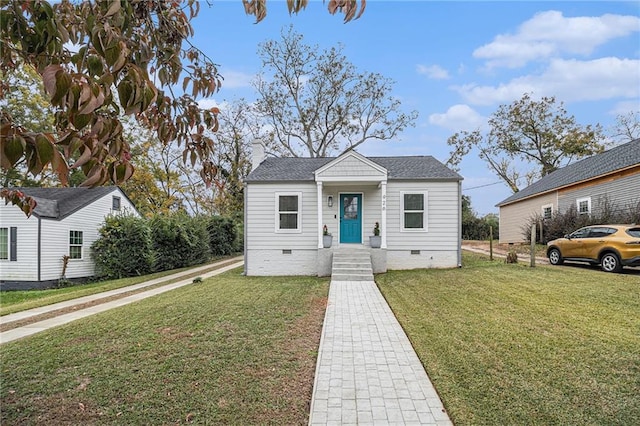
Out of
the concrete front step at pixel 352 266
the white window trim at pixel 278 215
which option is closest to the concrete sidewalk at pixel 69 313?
the white window trim at pixel 278 215

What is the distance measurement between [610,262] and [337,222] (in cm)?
898

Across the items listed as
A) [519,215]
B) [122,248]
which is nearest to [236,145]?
[122,248]

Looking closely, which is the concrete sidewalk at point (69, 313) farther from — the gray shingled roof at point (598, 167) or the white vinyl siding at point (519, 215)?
the white vinyl siding at point (519, 215)

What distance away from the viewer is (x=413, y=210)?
1372cm

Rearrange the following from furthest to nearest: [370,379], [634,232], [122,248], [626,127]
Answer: [626,127]
[122,248]
[634,232]
[370,379]

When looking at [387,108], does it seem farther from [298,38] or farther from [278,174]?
[278,174]

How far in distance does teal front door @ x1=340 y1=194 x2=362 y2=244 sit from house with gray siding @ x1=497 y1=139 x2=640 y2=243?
10.3 metres

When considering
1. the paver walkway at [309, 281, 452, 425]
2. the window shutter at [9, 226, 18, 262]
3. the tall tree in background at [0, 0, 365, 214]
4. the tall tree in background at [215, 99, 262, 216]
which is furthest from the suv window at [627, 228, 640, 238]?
the tall tree in background at [215, 99, 262, 216]

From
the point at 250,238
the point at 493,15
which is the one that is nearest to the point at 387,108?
the point at 250,238

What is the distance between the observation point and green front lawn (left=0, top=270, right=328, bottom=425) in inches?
133

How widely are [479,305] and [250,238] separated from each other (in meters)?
8.69

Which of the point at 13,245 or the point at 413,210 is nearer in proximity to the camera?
the point at 413,210

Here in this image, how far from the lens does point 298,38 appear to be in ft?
88.5

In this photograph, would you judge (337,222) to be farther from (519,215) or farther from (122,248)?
(519,215)
